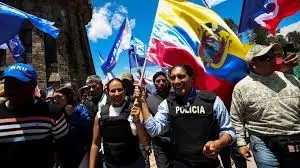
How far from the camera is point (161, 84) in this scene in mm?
6234

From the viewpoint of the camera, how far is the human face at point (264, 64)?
13.6ft

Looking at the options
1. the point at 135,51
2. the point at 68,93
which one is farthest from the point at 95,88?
the point at 135,51

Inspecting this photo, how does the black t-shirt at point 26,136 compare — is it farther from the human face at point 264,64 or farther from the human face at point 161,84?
the human face at point 161,84

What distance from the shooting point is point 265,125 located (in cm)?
405

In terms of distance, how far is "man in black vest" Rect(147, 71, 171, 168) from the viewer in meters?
5.54

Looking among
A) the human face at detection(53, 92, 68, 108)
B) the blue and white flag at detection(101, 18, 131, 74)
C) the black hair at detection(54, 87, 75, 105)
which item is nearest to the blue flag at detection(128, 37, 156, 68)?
the blue and white flag at detection(101, 18, 131, 74)

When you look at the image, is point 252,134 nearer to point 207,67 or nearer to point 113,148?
point 113,148

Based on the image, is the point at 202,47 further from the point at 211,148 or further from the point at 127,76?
the point at 211,148

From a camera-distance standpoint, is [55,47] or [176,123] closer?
[176,123]

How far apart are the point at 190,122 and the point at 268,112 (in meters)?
0.84

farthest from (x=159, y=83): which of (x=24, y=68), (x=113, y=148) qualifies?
(x=24, y=68)

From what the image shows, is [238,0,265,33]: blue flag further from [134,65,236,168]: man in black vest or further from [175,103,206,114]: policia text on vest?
[175,103,206,114]: policia text on vest

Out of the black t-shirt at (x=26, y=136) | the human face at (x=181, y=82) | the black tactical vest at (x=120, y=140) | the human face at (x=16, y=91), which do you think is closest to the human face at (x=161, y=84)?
the black tactical vest at (x=120, y=140)

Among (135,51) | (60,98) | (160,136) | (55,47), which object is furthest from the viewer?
(55,47)
